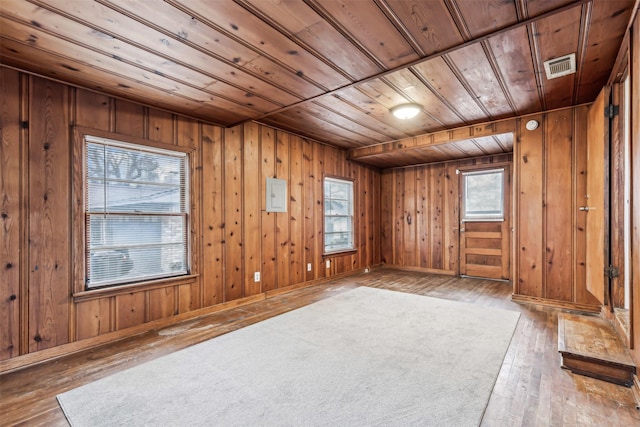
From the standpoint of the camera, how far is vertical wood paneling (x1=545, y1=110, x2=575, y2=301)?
11.8 feet

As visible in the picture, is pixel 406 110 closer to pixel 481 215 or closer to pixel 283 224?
pixel 283 224

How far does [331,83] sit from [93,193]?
7.92ft

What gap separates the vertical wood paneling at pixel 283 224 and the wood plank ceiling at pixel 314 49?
1092 mm

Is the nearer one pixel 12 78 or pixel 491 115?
pixel 12 78

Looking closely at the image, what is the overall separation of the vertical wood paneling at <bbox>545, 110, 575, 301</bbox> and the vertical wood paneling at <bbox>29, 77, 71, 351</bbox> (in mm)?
5153

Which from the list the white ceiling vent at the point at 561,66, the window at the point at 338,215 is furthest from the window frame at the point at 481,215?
the white ceiling vent at the point at 561,66

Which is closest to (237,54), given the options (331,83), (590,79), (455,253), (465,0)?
(331,83)

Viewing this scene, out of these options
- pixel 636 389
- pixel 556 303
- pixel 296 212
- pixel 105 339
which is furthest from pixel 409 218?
pixel 105 339

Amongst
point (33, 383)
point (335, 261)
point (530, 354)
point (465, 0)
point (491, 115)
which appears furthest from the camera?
point (335, 261)

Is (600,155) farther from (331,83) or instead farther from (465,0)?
(331,83)

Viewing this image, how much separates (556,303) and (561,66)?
271 centimetres

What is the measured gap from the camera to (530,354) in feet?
Answer: 7.88

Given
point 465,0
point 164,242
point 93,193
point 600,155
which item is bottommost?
point 164,242

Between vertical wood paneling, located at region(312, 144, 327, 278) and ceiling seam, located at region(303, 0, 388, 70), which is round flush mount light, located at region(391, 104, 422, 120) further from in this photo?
vertical wood paneling, located at region(312, 144, 327, 278)
